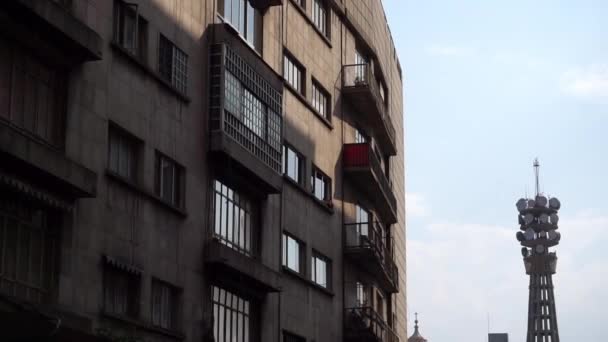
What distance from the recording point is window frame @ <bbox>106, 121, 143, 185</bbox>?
1276 inches

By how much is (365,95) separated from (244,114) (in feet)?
49.0

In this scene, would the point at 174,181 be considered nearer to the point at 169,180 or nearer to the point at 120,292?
the point at 169,180

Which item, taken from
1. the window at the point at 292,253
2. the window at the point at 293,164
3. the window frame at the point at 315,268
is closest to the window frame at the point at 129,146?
the window at the point at 293,164

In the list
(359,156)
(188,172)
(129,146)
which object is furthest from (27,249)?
(359,156)

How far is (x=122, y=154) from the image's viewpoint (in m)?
33.2

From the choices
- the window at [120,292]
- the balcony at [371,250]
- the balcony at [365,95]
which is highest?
the balcony at [365,95]

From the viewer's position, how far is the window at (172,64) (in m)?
35.7

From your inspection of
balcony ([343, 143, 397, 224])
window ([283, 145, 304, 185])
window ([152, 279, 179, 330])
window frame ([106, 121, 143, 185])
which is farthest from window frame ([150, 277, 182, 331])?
balcony ([343, 143, 397, 224])

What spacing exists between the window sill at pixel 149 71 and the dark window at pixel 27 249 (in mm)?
5641

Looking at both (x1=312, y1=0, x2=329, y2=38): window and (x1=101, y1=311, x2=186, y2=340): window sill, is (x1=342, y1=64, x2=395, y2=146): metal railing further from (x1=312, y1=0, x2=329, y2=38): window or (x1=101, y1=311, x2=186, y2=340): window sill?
(x1=101, y1=311, x2=186, y2=340): window sill

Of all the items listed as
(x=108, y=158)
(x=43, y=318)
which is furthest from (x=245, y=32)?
(x=43, y=318)

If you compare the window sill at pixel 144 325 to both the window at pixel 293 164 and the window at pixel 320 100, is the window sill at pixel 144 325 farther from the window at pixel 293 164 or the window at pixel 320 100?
the window at pixel 320 100

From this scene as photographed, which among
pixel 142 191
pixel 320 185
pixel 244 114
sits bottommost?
pixel 142 191

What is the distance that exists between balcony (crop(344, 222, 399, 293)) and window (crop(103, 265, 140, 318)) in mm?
20046
